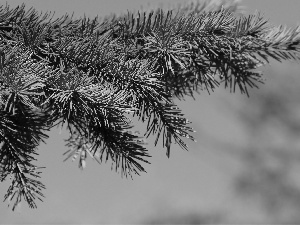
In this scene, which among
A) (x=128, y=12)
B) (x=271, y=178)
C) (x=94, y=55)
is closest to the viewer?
(x=94, y=55)

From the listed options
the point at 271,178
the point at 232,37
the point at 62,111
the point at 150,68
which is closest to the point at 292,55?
the point at 232,37

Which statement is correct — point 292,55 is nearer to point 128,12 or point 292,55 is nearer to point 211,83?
point 211,83

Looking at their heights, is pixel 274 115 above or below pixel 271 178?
above

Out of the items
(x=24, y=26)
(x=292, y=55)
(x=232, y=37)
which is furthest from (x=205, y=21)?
(x=24, y=26)

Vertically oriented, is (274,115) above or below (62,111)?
above

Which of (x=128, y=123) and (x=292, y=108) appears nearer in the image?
(x=128, y=123)

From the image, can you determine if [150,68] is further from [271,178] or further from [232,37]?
[271,178]

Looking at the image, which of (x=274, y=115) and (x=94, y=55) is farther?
(x=274, y=115)

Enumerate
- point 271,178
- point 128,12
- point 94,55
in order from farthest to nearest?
1. point 271,178
2. point 128,12
3. point 94,55

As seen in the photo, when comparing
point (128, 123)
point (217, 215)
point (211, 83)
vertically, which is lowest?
point (128, 123)
